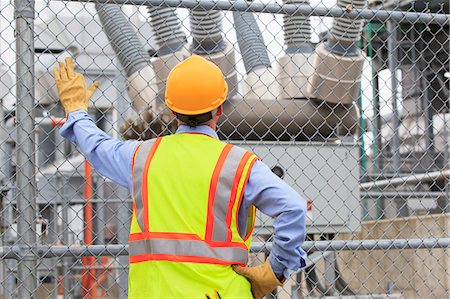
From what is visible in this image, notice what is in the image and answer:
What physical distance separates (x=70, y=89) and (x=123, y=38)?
302cm

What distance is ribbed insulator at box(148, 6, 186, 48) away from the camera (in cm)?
584

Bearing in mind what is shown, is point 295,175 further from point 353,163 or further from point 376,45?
point 376,45

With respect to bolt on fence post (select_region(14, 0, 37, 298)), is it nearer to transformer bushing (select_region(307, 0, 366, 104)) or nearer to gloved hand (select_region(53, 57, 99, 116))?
gloved hand (select_region(53, 57, 99, 116))

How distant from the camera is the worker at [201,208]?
9.10 ft

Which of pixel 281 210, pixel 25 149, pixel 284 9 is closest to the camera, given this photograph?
pixel 281 210

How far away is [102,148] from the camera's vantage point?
305 cm

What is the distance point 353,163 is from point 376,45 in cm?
743

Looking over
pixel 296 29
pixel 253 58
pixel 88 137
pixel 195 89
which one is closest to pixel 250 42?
pixel 253 58

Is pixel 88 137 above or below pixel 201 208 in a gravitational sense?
above

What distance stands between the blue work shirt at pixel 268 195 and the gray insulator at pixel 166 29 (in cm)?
283

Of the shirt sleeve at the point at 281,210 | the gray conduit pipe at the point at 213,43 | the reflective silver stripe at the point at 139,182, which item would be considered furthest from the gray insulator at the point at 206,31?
the shirt sleeve at the point at 281,210

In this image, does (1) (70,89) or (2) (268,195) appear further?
(1) (70,89)

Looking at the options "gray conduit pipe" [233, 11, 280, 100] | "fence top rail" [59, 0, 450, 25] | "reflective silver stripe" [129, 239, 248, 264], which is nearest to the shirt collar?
Answer: "reflective silver stripe" [129, 239, 248, 264]

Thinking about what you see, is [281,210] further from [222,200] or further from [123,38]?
[123,38]
